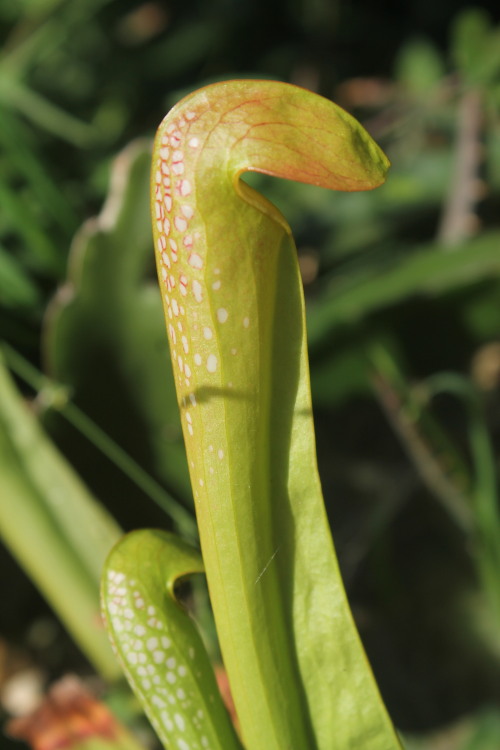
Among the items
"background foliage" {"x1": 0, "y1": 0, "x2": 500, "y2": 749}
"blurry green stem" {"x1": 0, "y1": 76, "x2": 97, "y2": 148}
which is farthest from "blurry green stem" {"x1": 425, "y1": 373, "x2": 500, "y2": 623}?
"blurry green stem" {"x1": 0, "y1": 76, "x2": 97, "y2": 148}

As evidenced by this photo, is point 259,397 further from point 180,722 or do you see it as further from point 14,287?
point 14,287

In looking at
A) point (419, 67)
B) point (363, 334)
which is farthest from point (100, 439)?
point (419, 67)

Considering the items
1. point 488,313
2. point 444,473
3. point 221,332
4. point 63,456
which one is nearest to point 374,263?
point 488,313

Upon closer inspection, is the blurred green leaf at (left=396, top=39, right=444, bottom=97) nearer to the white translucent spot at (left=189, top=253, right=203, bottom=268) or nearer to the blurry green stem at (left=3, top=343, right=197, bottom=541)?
the blurry green stem at (left=3, top=343, right=197, bottom=541)

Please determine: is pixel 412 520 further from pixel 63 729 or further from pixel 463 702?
pixel 63 729

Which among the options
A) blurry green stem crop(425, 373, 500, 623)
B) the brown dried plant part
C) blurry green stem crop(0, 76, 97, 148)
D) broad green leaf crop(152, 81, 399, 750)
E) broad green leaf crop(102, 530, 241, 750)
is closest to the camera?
broad green leaf crop(152, 81, 399, 750)

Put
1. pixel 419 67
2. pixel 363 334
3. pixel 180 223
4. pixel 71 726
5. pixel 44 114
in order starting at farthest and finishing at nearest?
pixel 419 67
pixel 44 114
pixel 363 334
pixel 71 726
pixel 180 223
